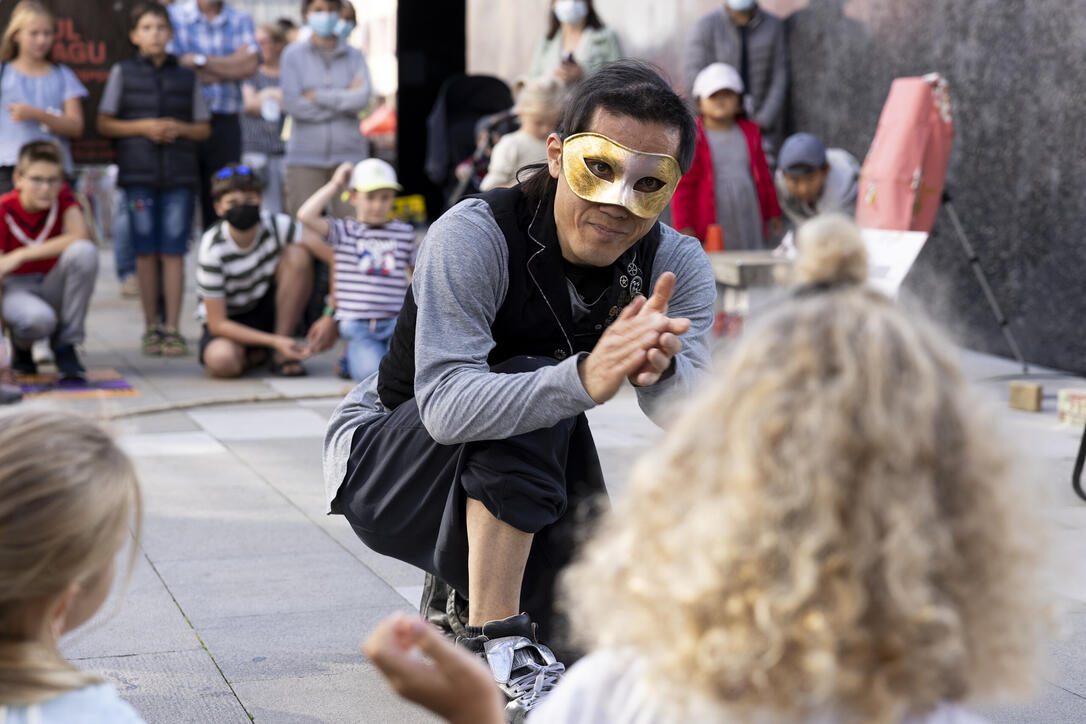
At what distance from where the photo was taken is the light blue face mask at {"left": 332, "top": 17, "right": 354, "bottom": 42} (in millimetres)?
8425

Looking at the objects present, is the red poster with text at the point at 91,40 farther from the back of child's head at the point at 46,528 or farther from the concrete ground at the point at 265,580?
the back of child's head at the point at 46,528

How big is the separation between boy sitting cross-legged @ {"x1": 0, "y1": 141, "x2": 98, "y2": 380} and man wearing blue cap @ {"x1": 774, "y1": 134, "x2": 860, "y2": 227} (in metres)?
3.36

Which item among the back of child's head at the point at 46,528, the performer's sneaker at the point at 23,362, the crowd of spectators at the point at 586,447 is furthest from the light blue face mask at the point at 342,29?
the back of child's head at the point at 46,528

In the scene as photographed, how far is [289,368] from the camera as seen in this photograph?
7172 millimetres

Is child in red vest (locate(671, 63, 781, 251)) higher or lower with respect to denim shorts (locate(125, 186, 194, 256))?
higher

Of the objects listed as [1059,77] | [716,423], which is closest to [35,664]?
[716,423]

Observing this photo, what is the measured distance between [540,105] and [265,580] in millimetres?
3916

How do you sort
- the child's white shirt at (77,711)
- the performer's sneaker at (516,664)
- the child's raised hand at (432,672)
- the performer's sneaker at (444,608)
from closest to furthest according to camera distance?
the child's raised hand at (432,672) → the child's white shirt at (77,711) → the performer's sneaker at (516,664) → the performer's sneaker at (444,608)

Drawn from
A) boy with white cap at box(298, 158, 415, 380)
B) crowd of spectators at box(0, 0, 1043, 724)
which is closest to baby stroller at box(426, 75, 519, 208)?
boy with white cap at box(298, 158, 415, 380)

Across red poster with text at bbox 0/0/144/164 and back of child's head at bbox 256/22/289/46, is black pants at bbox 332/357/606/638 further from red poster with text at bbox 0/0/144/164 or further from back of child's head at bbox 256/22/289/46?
back of child's head at bbox 256/22/289/46

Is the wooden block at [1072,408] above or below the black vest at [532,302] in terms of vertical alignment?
below

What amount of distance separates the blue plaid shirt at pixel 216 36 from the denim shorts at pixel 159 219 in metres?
0.97

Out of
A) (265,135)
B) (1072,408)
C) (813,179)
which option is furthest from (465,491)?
(265,135)

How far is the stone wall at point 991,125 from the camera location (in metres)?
6.94
